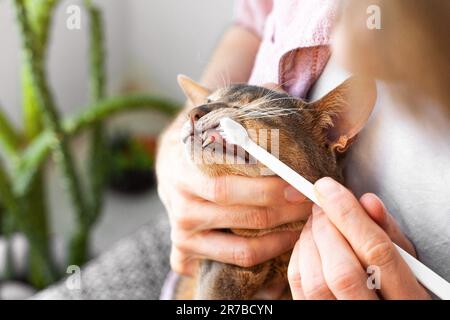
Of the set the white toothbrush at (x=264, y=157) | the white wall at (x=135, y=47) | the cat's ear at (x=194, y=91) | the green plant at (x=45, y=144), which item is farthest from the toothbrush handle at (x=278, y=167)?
the green plant at (x=45, y=144)

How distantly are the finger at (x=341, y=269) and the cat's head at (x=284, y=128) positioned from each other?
2.0 inches

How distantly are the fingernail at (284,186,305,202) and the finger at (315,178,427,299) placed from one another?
0.14 ft

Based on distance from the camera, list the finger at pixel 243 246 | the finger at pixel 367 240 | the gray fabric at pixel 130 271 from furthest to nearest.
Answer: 1. the gray fabric at pixel 130 271
2. the finger at pixel 243 246
3. the finger at pixel 367 240

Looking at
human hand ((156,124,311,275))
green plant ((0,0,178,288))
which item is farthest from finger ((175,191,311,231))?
green plant ((0,0,178,288))

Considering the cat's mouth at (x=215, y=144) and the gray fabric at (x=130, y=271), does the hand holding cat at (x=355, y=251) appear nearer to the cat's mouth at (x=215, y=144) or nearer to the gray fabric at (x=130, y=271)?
the cat's mouth at (x=215, y=144)

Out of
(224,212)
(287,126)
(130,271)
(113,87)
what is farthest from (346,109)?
(113,87)

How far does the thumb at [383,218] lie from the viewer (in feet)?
1.26

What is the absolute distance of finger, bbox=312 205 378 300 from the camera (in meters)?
0.37

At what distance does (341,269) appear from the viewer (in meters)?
0.37

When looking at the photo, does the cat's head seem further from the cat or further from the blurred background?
the blurred background

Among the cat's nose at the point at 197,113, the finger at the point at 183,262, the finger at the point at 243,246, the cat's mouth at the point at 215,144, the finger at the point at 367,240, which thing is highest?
the cat's nose at the point at 197,113
